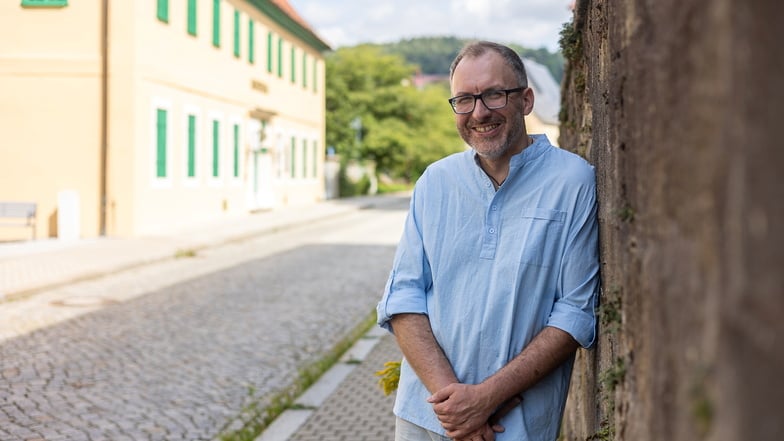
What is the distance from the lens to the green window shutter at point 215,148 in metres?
26.3

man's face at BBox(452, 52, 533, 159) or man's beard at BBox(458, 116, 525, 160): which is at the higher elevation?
man's face at BBox(452, 52, 533, 159)

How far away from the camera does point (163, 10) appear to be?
22281 millimetres

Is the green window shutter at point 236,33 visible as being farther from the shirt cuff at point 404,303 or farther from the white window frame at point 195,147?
the shirt cuff at point 404,303

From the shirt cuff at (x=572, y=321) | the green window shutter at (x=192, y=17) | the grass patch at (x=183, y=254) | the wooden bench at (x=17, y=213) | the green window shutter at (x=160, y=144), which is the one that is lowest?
the grass patch at (x=183, y=254)

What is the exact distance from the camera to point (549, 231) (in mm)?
2424

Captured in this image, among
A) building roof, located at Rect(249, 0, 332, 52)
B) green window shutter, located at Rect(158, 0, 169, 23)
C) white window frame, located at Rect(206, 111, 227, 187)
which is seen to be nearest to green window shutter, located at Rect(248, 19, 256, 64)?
building roof, located at Rect(249, 0, 332, 52)

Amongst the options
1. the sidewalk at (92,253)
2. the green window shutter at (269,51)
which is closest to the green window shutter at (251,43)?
the green window shutter at (269,51)

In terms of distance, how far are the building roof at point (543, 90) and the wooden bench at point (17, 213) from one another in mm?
52791

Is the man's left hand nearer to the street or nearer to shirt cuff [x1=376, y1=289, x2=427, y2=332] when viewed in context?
shirt cuff [x1=376, y1=289, x2=427, y2=332]

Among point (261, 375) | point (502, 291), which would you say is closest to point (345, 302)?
point (261, 375)

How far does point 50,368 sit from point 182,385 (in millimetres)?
1269

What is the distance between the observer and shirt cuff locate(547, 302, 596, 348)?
2.42 metres

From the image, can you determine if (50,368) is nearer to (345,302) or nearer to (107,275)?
(345,302)

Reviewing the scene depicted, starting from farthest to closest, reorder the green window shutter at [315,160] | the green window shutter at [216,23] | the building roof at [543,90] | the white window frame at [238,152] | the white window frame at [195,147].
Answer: the building roof at [543,90], the green window shutter at [315,160], the white window frame at [238,152], the green window shutter at [216,23], the white window frame at [195,147]
